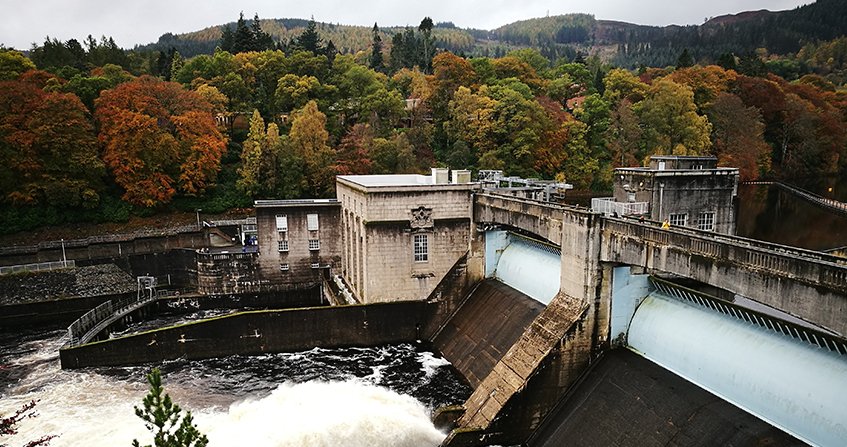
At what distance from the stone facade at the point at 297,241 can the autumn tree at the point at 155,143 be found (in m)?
15.6

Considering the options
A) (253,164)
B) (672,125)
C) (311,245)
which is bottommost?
(311,245)

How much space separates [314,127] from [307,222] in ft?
53.8

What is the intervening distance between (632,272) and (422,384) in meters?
10.5

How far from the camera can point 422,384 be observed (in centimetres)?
2542

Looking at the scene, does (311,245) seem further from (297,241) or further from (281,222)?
(281,222)

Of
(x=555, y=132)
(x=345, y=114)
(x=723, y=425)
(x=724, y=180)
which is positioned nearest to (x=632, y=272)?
(x=723, y=425)

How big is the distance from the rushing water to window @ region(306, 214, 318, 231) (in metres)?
11.6

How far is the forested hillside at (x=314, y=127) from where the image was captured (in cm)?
4700

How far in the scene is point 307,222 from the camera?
38938mm

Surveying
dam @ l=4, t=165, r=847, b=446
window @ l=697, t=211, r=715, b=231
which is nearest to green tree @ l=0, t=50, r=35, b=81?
dam @ l=4, t=165, r=847, b=446

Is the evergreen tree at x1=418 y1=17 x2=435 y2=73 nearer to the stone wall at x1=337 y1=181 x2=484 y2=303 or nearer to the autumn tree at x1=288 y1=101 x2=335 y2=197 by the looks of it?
the autumn tree at x1=288 y1=101 x2=335 y2=197

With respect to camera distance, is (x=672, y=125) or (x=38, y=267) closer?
(x=38, y=267)

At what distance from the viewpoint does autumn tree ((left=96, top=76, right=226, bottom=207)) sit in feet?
157

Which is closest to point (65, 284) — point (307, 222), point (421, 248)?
point (307, 222)
